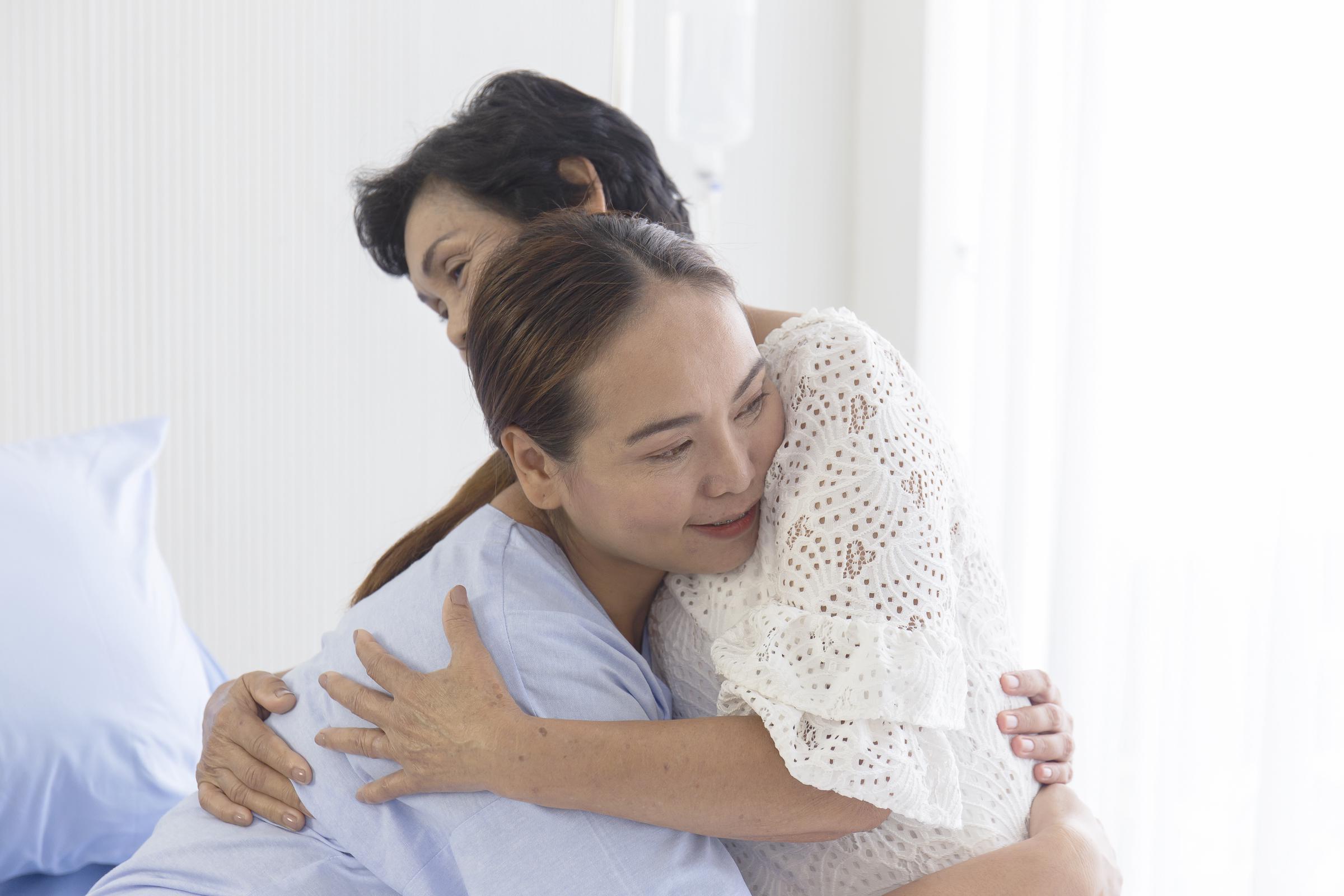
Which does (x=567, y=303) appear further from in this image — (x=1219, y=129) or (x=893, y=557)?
(x=1219, y=129)

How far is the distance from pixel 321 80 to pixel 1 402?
856mm

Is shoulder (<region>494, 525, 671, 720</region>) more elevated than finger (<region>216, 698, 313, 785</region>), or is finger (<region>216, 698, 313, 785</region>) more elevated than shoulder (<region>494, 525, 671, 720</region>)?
shoulder (<region>494, 525, 671, 720</region>)

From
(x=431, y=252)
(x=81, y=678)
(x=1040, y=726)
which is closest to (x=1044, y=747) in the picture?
(x=1040, y=726)

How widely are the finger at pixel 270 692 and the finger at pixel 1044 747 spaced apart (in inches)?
30.7

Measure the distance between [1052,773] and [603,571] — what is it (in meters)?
0.54

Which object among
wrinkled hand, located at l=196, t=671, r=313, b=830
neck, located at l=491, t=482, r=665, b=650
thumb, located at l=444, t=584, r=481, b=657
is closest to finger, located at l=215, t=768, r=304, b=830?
wrinkled hand, located at l=196, t=671, r=313, b=830

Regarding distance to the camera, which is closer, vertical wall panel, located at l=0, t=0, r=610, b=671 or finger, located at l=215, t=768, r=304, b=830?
finger, located at l=215, t=768, r=304, b=830

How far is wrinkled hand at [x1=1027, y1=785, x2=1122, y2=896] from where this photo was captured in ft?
3.75

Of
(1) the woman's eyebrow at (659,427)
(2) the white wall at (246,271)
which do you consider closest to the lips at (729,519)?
(1) the woman's eyebrow at (659,427)

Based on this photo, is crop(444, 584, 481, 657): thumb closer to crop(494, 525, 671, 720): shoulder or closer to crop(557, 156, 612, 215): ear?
crop(494, 525, 671, 720): shoulder

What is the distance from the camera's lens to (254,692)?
1.28 m

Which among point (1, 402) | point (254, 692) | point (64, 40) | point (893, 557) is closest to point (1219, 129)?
point (893, 557)

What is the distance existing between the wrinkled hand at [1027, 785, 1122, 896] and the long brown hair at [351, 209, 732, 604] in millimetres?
618

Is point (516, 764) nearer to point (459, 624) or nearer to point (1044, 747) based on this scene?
point (459, 624)
